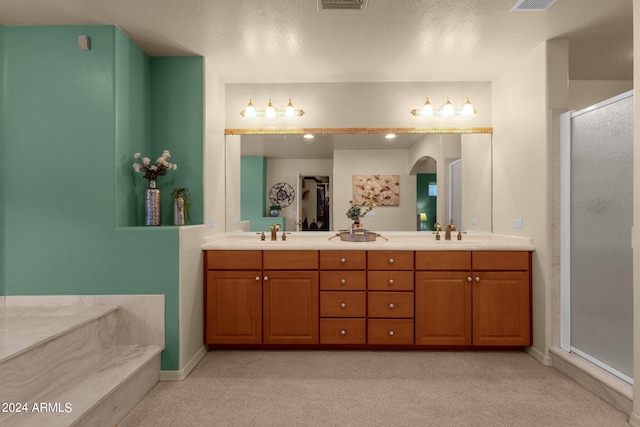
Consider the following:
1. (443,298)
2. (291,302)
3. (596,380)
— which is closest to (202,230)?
(291,302)

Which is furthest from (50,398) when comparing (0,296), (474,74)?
(474,74)

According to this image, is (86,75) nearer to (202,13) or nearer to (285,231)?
(202,13)

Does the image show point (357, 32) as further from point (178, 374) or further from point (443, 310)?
point (178, 374)

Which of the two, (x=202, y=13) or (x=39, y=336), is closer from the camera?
(x=39, y=336)

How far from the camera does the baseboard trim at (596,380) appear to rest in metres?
2.09

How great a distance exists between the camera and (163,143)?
310 cm

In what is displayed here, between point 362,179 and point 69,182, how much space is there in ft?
7.92

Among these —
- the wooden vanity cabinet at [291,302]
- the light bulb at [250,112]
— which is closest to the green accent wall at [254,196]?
the light bulb at [250,112]

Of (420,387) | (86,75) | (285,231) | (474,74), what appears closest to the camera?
(420,387)

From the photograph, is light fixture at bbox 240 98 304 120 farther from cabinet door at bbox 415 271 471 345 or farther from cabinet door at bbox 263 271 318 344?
cabinet door at bbox 415 271 471 345

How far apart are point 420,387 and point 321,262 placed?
1.15 meters

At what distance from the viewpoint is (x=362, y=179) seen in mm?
3600

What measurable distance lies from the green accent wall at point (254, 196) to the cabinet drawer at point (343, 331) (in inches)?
43.6

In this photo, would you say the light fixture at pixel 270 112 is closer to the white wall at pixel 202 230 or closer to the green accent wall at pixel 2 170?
the white wall at pixel 202 230
